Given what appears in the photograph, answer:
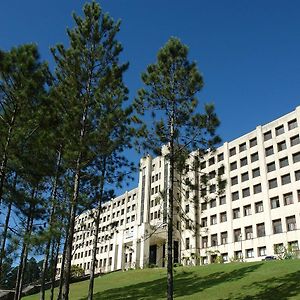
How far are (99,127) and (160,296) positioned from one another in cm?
1236

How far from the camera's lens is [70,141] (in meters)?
18.5

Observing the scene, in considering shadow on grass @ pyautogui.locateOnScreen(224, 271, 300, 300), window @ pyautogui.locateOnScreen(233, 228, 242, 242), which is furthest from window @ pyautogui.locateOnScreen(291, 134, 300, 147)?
shadow on grass @ pyautogui.locateOnScreen(224, 271, 300, 300)

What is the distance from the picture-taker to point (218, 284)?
25.6 m

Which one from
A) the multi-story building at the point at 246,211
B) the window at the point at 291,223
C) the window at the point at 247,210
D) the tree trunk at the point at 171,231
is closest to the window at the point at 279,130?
the multi-story building at the point at 246,211

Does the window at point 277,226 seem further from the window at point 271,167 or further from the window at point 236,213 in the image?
the window at point 271,167

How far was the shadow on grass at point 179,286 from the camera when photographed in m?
26.0

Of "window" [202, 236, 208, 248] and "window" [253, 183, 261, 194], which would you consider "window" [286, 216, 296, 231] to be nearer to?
"window" [253, 183, 261, 194]

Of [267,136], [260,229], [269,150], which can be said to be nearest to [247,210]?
[260,229]

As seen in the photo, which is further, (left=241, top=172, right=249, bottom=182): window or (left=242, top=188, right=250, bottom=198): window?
(left=241, top=172, right=249, bottom=182): window

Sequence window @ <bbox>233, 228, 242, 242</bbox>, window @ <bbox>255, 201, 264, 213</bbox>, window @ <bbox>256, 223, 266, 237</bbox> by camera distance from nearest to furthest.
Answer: window @ <bbox>256, 223, 266, 237</bbox> → window @ <bbox>255, 201, 264, 213</bbox> → window @ <bbox>233, 228, 242, 242</bbox>

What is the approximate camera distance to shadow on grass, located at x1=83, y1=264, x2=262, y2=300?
85.3 feet

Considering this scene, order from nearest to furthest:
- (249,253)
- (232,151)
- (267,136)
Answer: (249,253) → (267,136) → (232,151)

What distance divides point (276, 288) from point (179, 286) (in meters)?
8.92

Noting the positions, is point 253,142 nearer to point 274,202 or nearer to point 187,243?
point 274,202
